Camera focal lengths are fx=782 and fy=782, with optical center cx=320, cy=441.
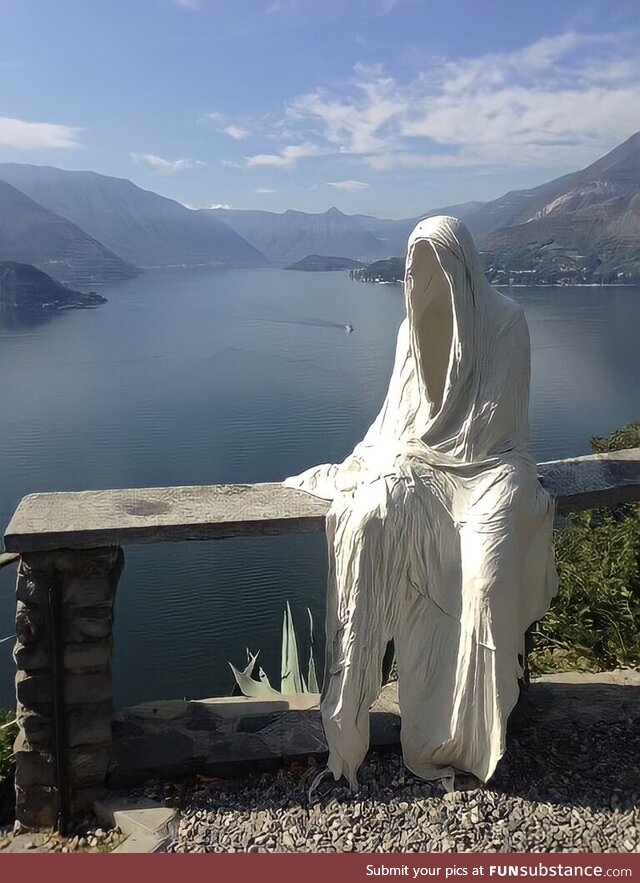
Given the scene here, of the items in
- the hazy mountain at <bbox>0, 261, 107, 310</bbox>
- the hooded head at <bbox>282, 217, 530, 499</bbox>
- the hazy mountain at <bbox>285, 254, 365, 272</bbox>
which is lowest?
the hooded head at <bbox>282, 217, 530, 499</bbox>

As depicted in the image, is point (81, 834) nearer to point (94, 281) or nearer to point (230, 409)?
point (230, 409)

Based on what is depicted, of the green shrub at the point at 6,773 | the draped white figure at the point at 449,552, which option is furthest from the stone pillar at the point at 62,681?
the draped white figure at the point at 449,552

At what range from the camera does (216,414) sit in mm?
15375

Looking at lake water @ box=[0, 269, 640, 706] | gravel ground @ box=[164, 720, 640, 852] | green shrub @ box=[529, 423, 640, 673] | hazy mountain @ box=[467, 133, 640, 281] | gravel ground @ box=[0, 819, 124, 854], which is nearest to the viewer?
gravel ground @ box=[164, 720, 640, 852]

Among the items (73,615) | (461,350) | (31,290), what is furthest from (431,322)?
(31,290)

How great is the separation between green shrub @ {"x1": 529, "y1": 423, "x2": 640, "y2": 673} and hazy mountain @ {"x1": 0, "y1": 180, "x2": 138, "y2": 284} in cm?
2465

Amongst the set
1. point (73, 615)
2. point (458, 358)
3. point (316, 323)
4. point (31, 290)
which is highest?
point (31, 290)

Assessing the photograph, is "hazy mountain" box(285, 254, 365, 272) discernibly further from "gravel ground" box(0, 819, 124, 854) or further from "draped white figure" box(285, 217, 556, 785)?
"gravel ground" box(0, 819, 124, 854)

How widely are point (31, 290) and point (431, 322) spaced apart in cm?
2559

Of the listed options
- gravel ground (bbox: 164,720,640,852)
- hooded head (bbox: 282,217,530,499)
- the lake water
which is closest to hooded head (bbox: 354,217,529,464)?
hooded head (bbox: 282,217,530,499)

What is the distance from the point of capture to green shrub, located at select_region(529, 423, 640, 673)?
12.5 feet

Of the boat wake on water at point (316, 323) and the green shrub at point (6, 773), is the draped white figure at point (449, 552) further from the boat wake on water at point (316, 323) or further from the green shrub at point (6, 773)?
the boat wake on water at point (316, 323)

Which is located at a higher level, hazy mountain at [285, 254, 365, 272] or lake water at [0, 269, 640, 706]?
hazy mountain at [285, 254, 365, 272]

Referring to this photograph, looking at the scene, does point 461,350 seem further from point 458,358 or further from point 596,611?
→ point 596,611
